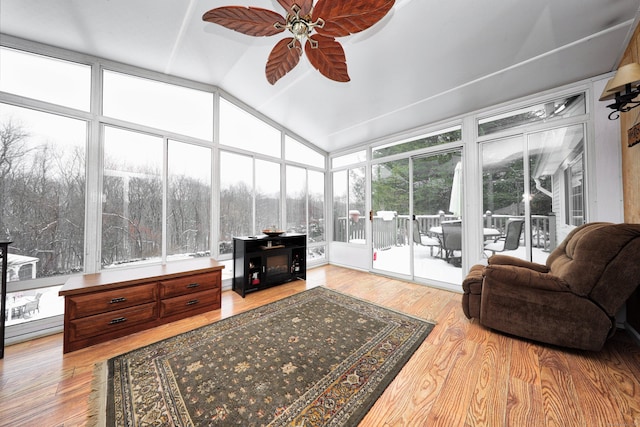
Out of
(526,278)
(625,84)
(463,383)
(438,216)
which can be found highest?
(625,84)

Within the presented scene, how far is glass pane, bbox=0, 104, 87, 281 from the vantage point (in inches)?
82.8

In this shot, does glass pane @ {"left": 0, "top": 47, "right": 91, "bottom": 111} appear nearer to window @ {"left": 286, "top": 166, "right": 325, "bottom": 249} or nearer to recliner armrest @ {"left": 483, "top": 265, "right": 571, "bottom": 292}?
window @ {"left": 286, "top": 166, "right": 325, "bottom": 249}

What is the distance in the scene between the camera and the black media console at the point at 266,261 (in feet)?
10.8

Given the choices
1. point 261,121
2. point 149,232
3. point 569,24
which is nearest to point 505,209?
point 569,24

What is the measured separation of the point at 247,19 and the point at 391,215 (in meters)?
3.60

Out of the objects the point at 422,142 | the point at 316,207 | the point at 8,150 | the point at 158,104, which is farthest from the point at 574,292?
the point at 8,150

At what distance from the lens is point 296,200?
4.64 m

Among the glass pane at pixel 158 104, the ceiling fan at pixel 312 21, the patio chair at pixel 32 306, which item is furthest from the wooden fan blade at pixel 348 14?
the patio chair at pixel 32 306

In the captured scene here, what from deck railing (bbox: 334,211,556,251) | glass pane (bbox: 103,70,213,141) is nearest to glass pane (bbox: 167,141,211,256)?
glass pane (bbox: 103,70,213,141)

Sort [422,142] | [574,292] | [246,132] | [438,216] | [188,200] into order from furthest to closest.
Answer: [246,132] < [422,142] < [438,216] < [188,200] < [574,292]

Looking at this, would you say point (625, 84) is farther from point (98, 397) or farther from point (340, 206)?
point (98, 397)

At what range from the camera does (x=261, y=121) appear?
4066 mm

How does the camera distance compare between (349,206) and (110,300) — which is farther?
(349,206)

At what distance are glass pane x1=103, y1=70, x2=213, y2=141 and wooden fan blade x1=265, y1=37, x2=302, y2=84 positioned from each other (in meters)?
2.00
